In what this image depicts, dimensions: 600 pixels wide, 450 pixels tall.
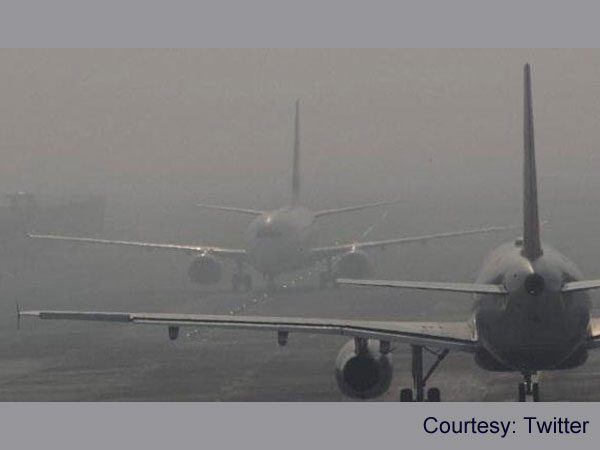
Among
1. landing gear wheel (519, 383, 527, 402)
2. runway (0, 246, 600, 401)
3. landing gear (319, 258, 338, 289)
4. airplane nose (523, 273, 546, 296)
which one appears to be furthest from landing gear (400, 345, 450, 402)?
landing gear (319, 258, 338, 289)

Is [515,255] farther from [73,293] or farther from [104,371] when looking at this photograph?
[73,293]

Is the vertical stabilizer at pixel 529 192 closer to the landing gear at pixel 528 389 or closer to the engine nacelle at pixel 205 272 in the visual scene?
the landing gear at pixel 528 389

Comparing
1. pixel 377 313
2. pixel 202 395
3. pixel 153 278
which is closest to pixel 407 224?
pixel 153 278

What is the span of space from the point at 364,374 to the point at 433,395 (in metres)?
3.58

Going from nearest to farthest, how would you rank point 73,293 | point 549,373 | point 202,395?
1. point 202,395
2. point 549,373
3. point 73,293

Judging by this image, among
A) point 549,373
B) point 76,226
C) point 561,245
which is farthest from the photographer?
point 76,226

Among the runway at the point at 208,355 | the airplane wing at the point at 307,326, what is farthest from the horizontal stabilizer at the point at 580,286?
the runway at the point at 208,355

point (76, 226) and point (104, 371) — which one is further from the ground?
point (76, 226)

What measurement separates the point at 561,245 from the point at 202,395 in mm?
101683

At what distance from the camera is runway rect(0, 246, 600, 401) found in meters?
58.1

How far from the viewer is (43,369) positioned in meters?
66.9

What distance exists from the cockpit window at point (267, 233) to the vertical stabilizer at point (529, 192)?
181ft

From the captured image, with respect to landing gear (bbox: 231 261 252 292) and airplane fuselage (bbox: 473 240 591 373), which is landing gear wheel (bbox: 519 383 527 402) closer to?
airplane fuselage (bbox: 473 240 591 373)

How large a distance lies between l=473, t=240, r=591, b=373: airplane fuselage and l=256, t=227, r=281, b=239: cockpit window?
54812mm
